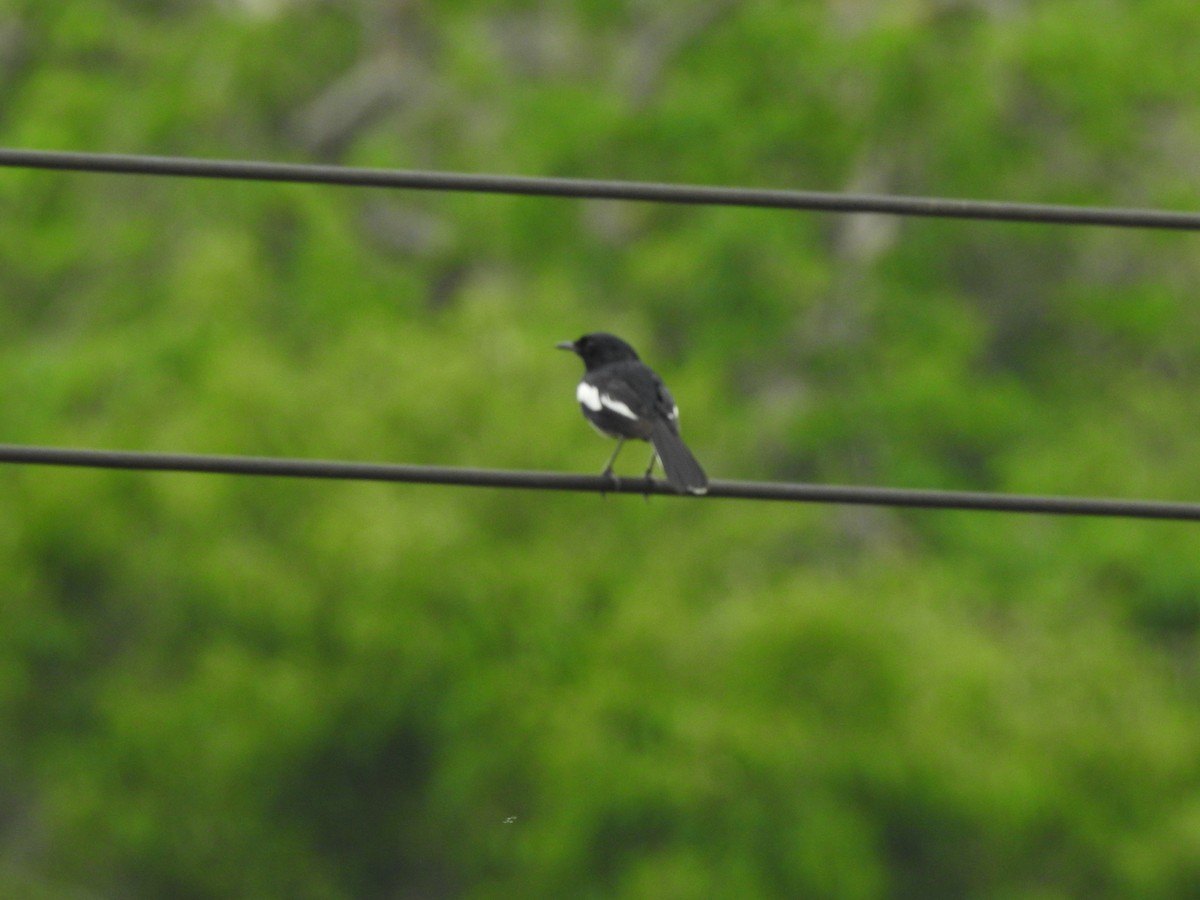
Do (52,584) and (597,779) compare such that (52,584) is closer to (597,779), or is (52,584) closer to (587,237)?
(597,779)

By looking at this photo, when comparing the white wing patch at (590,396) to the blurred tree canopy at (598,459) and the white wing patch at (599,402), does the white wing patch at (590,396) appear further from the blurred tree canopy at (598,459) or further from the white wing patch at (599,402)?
the blurred tree canopy at (598,459)

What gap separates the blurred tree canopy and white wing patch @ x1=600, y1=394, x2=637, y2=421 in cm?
1454

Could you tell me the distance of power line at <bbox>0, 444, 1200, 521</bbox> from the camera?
561 centimetres

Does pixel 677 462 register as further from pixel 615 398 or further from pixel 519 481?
pixel 519 481

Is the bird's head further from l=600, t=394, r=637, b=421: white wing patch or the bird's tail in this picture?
the bird's tail

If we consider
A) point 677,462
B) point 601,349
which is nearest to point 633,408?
point 677,462

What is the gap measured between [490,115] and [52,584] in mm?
18859

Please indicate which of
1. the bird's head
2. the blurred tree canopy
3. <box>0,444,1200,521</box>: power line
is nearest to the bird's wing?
the bird's head

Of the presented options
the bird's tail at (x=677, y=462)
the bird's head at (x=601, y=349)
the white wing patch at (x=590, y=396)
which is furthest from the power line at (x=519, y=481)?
the bird's head at (x=601, y=349)

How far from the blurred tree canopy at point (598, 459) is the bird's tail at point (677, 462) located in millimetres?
14855

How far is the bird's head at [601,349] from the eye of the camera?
9000 mm

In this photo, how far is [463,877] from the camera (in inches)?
954

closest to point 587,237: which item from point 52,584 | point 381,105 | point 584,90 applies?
point 584,90

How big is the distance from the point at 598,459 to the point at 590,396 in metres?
18.7
